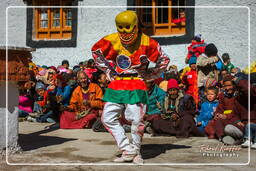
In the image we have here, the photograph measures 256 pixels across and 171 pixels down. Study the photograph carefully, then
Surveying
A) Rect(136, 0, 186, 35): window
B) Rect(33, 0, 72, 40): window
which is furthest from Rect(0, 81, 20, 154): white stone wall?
Rect(33, 0, 72, 40): window

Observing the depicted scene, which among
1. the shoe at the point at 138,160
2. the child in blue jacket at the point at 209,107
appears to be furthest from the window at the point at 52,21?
the shoe at the point at 138,160

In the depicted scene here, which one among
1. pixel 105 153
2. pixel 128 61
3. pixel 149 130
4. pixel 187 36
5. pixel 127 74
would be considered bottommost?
pixel 149 130

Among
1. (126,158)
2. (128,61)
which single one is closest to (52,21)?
(128,61)

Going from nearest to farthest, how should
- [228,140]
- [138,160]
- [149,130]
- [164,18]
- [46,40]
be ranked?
[138,160] < [228,140] < [149,130] < [164,18] < [46,40]

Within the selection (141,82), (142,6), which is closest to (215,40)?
(142,6)

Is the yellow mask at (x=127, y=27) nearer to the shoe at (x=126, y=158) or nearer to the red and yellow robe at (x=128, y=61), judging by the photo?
the red and yellow robe at (x=128, y=61)

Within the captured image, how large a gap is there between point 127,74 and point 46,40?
9377 millimetres

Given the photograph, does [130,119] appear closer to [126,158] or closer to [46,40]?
[126,158]

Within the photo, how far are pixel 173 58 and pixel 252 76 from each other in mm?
5938

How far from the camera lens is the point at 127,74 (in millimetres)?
5188

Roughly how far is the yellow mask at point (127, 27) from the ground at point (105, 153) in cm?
146

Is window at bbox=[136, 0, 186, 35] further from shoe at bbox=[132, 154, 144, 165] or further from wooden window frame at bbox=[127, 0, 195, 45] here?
shoe at bbox=[132, 154, 144, 165]

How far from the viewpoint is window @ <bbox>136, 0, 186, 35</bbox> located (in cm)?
1253

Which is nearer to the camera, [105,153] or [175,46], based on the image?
[105,153]
